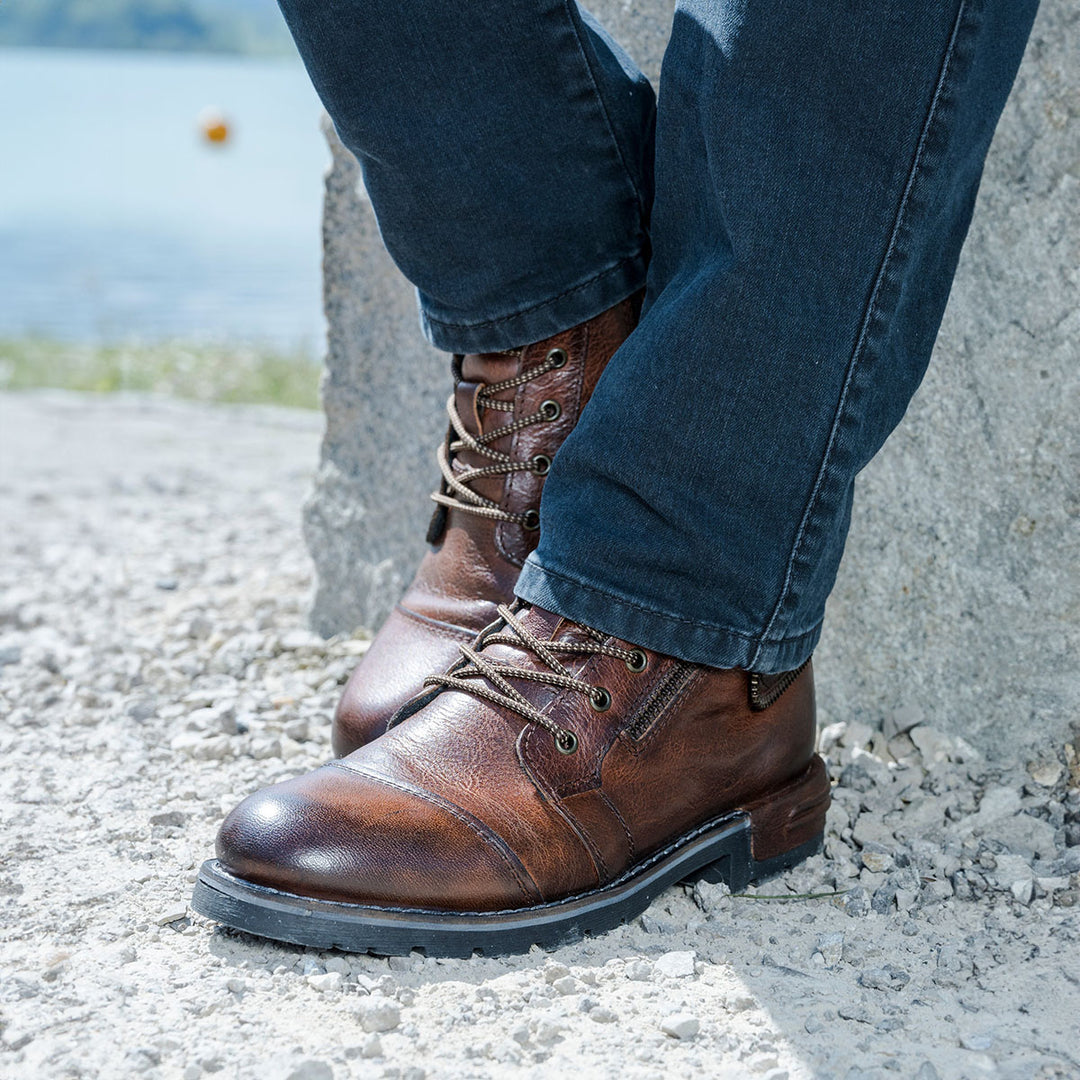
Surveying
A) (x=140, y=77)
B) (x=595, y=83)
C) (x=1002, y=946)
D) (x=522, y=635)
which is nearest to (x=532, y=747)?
(x=522, y=635)

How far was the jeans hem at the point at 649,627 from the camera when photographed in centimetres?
126

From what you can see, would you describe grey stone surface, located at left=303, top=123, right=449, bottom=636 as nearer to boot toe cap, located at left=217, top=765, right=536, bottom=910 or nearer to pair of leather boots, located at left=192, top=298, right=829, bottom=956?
pair of leather boots, located at left=192, top=298, right=829, bottom=956

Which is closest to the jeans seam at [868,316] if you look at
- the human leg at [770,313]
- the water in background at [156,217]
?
the human leg at [770,313]

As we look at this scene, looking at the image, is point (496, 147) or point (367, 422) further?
point (367, 422)

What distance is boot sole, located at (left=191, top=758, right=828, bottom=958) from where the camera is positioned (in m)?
1.16

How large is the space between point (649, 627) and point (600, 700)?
0.31ft

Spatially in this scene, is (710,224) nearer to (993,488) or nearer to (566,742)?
(566,742)

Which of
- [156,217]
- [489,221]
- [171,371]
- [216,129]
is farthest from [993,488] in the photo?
[216,129]

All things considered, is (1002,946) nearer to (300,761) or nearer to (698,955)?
(698,955)

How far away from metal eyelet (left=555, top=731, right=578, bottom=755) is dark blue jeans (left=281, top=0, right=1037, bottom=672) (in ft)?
0.41

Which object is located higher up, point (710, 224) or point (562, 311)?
point (710, 224)

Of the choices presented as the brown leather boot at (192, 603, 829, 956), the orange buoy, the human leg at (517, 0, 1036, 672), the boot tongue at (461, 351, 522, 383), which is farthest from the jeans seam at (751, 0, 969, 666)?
the orange buoy

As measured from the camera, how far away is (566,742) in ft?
4.10

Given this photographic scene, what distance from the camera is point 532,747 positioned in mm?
1248
